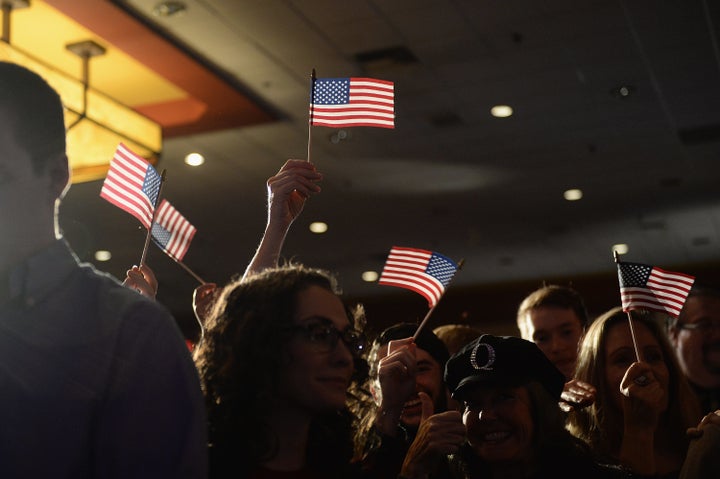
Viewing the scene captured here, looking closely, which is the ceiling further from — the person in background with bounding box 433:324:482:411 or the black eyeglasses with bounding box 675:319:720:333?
the black eyeglasses with bounding box 675:319:720:333

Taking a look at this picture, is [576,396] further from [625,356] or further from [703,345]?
[703,345]

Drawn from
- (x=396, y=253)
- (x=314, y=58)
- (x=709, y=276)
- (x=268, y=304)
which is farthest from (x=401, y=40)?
(x=709, y=276)

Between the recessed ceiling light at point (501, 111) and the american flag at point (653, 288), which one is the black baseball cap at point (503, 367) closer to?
the american flag at point (653, 288)

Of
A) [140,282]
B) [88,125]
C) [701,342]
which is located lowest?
[701,342]

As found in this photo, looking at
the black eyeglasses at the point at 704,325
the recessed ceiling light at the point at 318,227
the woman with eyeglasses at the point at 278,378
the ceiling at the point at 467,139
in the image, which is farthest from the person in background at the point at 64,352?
the recessed ceiling light at the point at 318,227

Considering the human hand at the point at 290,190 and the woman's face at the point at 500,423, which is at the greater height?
the human hand at the point at 290,190

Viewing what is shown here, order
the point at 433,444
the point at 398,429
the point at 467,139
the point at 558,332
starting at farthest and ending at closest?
the point at 467,139
the point at 558,332
the point at 398,429
the point at 433,444

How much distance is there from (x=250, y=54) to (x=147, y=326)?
5.26 meters

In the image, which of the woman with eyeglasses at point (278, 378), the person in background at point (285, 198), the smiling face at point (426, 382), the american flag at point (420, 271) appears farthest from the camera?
the american flag at point (420, 271)

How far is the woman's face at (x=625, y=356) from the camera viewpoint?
293cm

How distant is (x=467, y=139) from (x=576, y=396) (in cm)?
535

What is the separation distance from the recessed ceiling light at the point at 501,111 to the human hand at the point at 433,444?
5.34 m

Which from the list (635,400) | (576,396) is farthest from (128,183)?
(635,400)

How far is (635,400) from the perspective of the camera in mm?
2740
